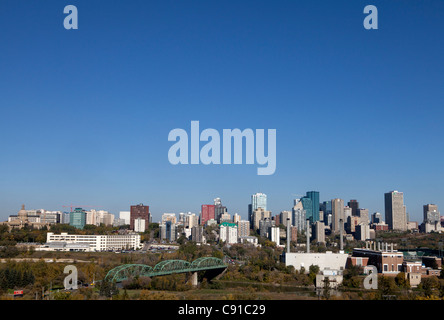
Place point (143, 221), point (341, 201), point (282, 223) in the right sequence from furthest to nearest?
point (341, 201) → point (282, 223) → point (143, 221)

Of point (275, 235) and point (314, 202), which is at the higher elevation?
point (314, 202)

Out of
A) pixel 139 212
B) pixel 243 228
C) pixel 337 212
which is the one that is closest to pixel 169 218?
pixel 139 212

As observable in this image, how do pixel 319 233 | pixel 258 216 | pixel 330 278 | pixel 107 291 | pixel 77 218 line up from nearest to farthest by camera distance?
pixel 107 291 → pixel 330 278 → pixel 319 233 → pixel 77 218 → pixel 258 216

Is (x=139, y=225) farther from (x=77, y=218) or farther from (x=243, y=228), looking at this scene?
(x=243, y=228)
